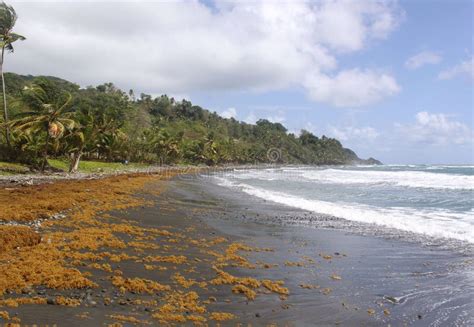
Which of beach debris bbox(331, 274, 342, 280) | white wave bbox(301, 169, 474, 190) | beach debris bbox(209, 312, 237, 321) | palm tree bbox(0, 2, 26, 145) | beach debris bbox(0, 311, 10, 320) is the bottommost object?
beach debris bbox(209, 312, 237, 321)

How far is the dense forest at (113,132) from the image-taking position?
35844 millimetres

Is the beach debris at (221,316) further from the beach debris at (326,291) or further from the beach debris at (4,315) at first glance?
the beach debris at (4,315)

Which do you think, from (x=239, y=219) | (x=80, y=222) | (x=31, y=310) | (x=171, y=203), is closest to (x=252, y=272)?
(x=31, y=310)

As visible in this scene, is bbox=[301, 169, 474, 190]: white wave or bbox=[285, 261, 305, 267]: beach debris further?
bbox=[301, 169, 474, 190]: white wave

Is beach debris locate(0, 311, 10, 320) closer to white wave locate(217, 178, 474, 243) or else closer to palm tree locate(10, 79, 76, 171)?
white wave locate(217, 178, 474, 243)

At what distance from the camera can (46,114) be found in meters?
33.8

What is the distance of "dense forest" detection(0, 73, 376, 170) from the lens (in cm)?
Result: 3584

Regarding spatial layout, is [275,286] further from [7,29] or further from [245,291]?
[7,29]

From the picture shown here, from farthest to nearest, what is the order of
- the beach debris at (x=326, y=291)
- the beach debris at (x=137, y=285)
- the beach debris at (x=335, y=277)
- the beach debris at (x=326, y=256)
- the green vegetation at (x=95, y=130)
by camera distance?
the green vegetation at (x=95, y=130), the beach debris at (x=326, y=256), the beach debris at (x=335, y=277), the beach debris at (x=326, y=291), the beach debris at (x=137, y=285)

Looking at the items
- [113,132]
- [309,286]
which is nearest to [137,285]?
[309,286]

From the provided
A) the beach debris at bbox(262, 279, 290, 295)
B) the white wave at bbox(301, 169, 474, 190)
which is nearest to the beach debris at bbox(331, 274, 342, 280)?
the beach debris at bbox(262, 279, 290, 295)

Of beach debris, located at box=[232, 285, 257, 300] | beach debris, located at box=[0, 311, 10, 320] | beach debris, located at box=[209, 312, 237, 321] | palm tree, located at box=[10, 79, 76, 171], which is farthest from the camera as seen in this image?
palm tree, located at box=[10, 79, 76, 171]

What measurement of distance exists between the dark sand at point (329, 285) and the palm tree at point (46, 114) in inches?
858

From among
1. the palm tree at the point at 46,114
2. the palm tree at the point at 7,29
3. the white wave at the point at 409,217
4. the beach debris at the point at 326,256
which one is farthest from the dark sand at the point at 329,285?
the palm tree at the point at 7,29
